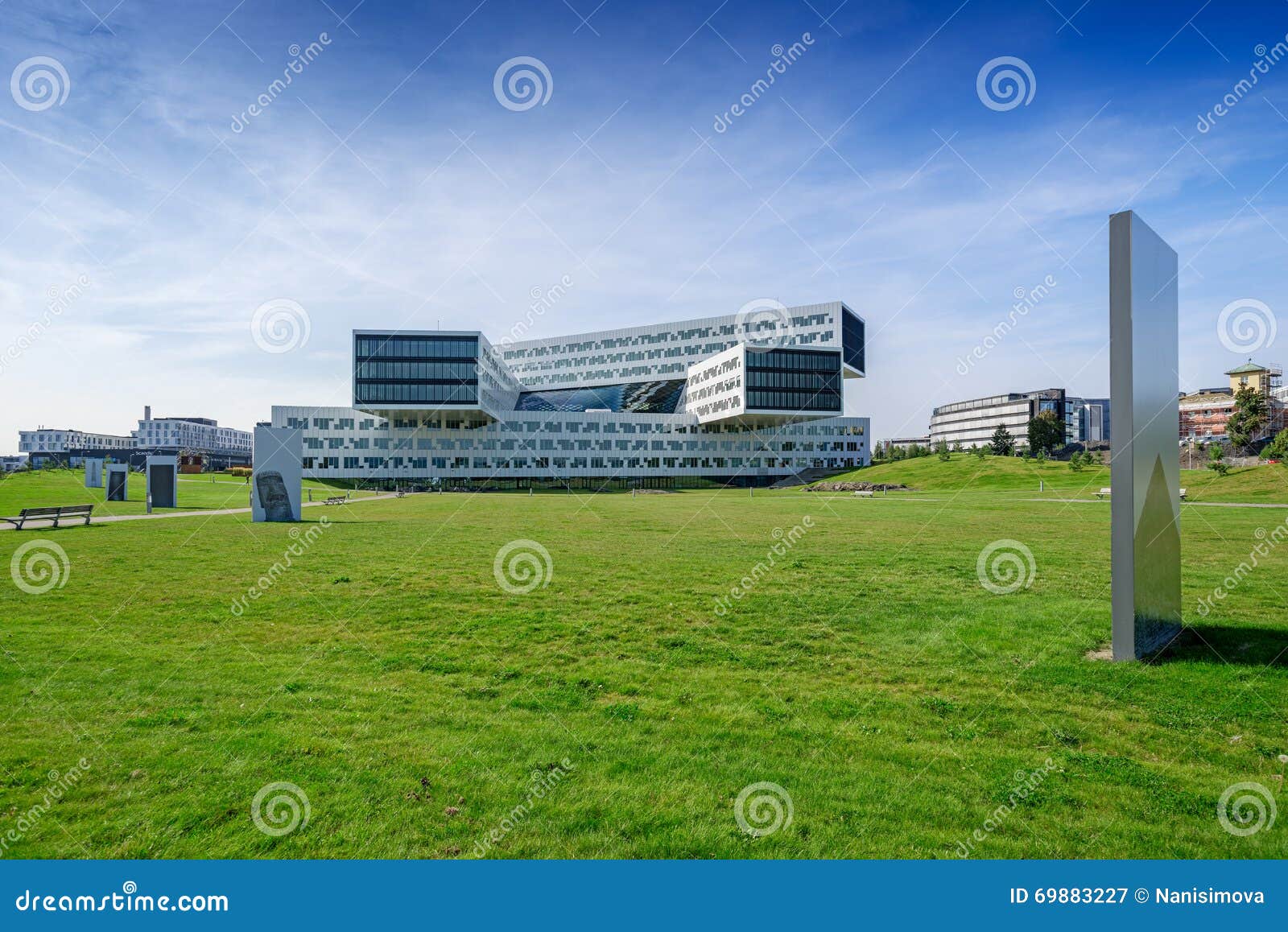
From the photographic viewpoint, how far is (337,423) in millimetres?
Answer: 97125

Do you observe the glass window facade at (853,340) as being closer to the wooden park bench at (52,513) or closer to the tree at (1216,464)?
the tree at (1216,464)

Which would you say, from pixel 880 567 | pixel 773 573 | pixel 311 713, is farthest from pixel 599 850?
pixel 880 567

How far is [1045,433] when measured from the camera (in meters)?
102

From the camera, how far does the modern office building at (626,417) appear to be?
292 feet

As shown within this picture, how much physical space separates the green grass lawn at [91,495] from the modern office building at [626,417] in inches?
1068

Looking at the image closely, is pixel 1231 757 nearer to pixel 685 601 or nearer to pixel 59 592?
pixel 685 601

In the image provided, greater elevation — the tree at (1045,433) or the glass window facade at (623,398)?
the glass window facade at (623,398)

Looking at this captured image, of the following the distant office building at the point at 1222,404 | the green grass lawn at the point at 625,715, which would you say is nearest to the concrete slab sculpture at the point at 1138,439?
the green grass lawn at the point at 625,715

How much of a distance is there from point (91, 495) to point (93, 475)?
794 centimetres

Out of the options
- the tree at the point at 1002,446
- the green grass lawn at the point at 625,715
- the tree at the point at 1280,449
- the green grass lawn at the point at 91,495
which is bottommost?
the green grass lawn at the point at 625,715

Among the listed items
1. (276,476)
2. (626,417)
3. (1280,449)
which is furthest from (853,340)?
(276,476)

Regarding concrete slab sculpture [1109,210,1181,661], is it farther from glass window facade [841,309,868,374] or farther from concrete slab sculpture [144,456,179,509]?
glass window facade [841,309,868,374]

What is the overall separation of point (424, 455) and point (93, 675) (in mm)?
93993

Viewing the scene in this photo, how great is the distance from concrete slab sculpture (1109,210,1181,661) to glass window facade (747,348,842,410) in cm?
8594
